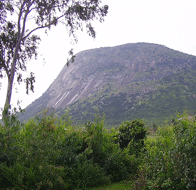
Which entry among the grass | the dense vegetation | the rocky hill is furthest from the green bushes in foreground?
the rocky hill

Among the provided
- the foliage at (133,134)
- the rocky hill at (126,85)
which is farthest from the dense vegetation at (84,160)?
the rocky hill at (126,85)

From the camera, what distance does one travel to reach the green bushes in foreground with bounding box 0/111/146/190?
15.0 feet

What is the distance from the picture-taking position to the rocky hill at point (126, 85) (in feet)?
225

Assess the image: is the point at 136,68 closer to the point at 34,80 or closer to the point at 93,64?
the point at 93,64

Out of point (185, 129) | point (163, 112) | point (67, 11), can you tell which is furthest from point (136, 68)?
point (185, 129)

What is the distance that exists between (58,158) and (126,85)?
91.0m

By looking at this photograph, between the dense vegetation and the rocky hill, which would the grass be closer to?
the dense vegetation

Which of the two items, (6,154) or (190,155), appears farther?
(6,154)

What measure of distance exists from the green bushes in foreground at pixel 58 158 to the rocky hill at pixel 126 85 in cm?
3714

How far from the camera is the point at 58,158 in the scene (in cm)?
573

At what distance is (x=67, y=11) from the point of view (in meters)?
13.2

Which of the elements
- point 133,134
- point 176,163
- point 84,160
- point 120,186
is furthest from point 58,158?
point 133,134

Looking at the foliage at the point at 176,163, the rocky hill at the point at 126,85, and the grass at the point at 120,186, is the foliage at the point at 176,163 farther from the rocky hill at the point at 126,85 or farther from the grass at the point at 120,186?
the rocky hill at the point at 126,85

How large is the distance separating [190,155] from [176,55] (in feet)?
359
